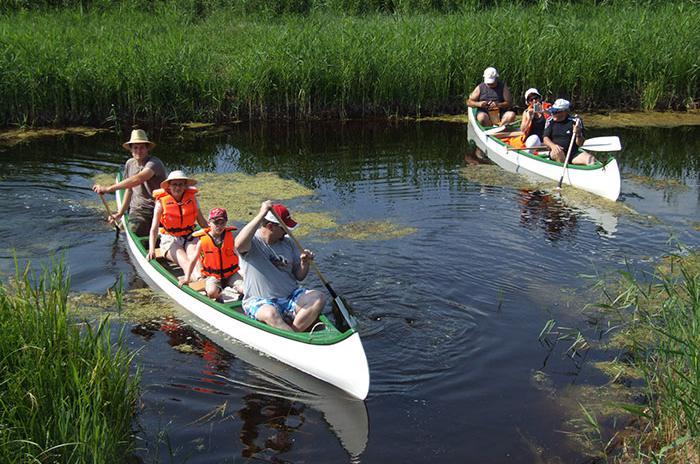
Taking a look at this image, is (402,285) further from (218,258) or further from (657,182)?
(657,182)

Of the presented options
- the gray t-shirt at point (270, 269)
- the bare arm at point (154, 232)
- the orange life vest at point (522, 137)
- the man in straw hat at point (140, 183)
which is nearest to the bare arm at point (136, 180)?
the man in straw hat at point (140, 183)

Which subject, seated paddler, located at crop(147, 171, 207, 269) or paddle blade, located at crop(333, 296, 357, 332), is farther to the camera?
seated paddler, located at crop(147, 171, 207, 269)

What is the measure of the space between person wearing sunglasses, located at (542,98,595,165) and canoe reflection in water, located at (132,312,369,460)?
7.18 m

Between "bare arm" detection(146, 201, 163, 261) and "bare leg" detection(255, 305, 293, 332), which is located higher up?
"bare arm" detection(146, 201, 163, 261)

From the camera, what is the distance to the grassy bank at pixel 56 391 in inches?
175

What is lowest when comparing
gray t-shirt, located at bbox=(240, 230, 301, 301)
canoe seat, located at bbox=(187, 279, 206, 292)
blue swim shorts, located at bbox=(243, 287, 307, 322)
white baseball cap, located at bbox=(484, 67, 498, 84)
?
canoe seat, located at bbox=(187, 279, 206, 292)

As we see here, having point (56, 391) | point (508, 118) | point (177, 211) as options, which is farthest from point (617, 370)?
point (508, 118)

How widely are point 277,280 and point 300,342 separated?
0.68 meters

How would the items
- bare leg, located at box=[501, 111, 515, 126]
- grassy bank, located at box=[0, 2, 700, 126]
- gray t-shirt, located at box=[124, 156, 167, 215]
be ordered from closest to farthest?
1. gray t-shirt, located at box=[124, 156, 167, 215]
2. bare leg, located at box=[501, 111, 515, 126]
3. grassy bank, located at box=[0, 2, 700, 126]

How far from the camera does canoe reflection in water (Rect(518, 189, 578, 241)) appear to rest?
10.1 metres

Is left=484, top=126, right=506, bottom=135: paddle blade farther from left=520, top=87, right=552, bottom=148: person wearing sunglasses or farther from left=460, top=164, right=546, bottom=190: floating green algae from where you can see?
left=520, top=87, right=552, bottom=148: person wearing sunglasses

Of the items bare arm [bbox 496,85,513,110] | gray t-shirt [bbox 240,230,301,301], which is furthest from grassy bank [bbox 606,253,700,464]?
bare arm [bbox 496,85,513,110]

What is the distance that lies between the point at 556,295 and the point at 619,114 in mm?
10210

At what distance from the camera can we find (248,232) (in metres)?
6.35
